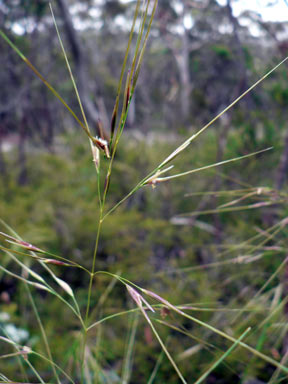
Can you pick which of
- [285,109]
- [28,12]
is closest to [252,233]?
[285,109]

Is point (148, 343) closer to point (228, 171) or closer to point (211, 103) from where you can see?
point (228, 171)

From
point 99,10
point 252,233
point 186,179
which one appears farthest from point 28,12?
point 99,10

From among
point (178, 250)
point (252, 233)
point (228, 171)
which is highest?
point (228, 171)

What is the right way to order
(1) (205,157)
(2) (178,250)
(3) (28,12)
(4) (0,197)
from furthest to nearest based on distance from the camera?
(3) (28,12), (4) (0,197), (1) (205,157), (2) (178,250)

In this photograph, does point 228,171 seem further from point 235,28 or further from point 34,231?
point 34,231

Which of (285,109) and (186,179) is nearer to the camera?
(285,109)

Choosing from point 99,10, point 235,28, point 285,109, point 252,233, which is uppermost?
point 99,10

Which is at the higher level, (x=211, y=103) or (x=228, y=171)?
(x=211, y=103)

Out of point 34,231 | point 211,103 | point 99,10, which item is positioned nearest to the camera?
point 34,231

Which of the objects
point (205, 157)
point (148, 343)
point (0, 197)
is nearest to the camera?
point (148, 343)
